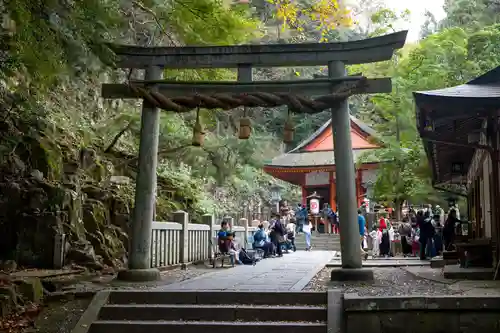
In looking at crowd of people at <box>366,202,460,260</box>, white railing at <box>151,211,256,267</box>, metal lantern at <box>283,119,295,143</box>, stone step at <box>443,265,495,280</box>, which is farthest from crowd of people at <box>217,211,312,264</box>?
stone step at <box>443,265,495,280</box>

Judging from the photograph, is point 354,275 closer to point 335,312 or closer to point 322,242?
point 335,312

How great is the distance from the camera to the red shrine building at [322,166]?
3434 cm

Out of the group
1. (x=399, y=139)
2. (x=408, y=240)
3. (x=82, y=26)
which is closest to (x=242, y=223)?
(x=408, y=240)

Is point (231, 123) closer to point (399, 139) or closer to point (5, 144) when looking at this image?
point (399, 139)

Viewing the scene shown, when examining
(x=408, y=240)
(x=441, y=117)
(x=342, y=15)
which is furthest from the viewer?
(x=408, y=240)

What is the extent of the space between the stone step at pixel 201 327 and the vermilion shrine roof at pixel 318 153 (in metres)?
26.0

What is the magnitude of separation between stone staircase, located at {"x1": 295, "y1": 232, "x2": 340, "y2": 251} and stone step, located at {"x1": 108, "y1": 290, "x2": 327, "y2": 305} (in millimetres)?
20505

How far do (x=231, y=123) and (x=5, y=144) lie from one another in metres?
18.0

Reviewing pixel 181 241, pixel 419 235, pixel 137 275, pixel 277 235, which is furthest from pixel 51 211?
pixel 419 235

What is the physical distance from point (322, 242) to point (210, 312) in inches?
891

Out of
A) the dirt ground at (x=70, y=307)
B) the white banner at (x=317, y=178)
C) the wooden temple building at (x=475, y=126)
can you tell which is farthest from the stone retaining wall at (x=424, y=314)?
the white banner at (x=317, y=178)

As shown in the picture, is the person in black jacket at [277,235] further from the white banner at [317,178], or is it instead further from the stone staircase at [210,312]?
the white banner at [317,178]

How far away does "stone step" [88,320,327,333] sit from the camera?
7.21 m

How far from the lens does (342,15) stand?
609 inches
